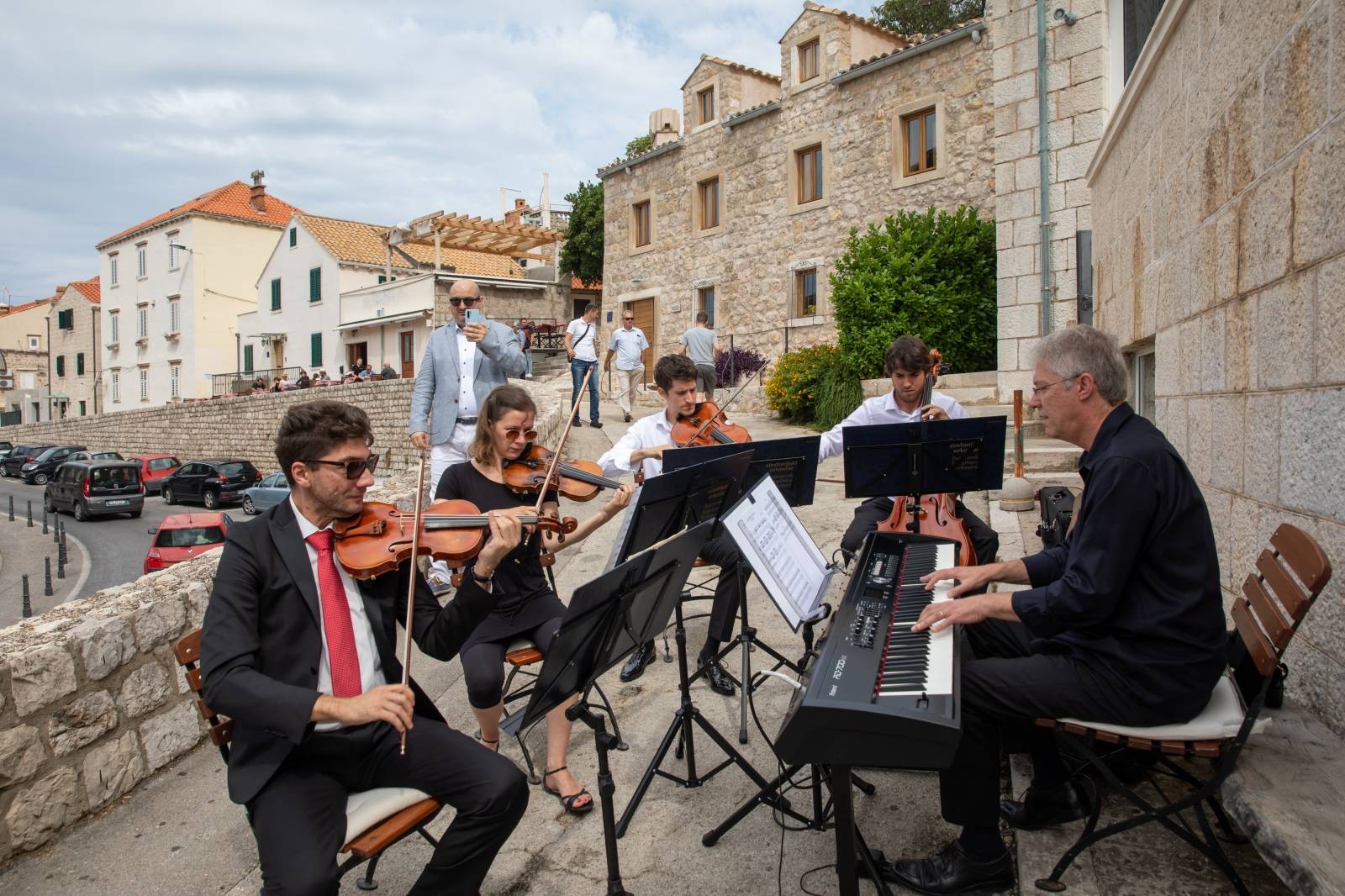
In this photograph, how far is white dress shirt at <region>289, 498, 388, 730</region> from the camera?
2.36m

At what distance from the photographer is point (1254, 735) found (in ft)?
7.80

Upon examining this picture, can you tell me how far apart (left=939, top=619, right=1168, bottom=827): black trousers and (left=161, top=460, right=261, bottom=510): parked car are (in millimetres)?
23204

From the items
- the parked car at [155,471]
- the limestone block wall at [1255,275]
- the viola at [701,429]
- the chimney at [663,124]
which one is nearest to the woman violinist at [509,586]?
the viola at [701,429]

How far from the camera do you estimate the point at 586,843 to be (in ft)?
9.53

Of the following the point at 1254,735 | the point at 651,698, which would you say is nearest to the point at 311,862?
the point at 651,698

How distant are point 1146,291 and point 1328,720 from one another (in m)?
3.07

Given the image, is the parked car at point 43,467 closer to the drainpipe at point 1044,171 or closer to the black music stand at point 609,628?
the drainpipe at point 1044,171

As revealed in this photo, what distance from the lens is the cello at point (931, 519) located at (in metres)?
4.02

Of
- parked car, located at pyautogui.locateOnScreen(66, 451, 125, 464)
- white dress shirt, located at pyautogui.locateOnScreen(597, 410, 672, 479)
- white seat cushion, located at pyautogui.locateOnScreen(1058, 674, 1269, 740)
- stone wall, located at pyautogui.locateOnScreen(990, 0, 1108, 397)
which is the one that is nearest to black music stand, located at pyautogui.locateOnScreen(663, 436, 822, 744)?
white dress shirt, located at pyautogui.locateOnScreen(597, 410, 672, 479)

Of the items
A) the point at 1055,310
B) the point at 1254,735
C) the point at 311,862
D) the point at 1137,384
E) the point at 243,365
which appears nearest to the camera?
the point at 311,862

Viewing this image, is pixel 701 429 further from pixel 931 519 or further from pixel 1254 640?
pixel 1254 640

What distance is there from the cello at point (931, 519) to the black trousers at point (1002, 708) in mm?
1674

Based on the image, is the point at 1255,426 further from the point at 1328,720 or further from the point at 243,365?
the point at 243,365

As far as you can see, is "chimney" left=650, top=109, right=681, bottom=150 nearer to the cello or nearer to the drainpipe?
the drainpipe
